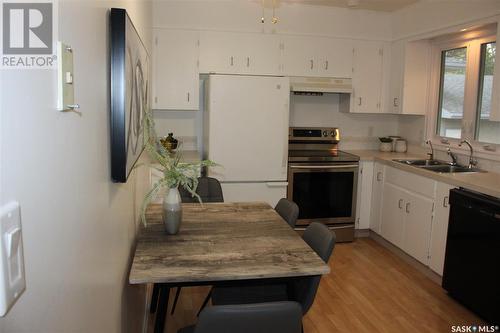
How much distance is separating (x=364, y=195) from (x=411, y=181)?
2.57ft

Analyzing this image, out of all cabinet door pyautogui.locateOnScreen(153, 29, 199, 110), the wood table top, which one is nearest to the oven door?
cabinet door pyautogui.locateOnScreen(153, 29, 199, 110)

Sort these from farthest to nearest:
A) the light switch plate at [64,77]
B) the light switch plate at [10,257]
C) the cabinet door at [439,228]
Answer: the cabinet door at [439,228] < the light switch plate at [64,77] < the light switch plate at [10,257]

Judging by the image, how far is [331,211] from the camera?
4.50m

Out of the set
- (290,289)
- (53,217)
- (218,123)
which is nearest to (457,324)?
(290,289)

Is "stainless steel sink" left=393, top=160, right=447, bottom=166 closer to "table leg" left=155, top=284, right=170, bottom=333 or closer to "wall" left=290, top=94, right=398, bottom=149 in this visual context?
"wall" left=290, top=94, right=398, bottom=149

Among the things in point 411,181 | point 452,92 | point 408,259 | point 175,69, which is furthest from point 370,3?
point 408,259

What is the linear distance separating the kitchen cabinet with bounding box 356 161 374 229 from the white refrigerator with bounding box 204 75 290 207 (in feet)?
2.81

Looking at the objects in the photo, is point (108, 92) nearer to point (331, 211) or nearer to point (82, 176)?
point (82, 176)

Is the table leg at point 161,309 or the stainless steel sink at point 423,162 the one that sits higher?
the stainless steel sink at point 423,162

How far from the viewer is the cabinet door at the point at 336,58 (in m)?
4.54

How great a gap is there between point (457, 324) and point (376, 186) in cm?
185

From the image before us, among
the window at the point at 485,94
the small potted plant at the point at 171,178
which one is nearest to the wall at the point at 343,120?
the window at the point at 485,94

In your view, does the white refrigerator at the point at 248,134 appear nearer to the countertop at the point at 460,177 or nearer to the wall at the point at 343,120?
the wall at the point at 343,120

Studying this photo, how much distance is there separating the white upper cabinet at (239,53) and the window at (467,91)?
5.73 ft
